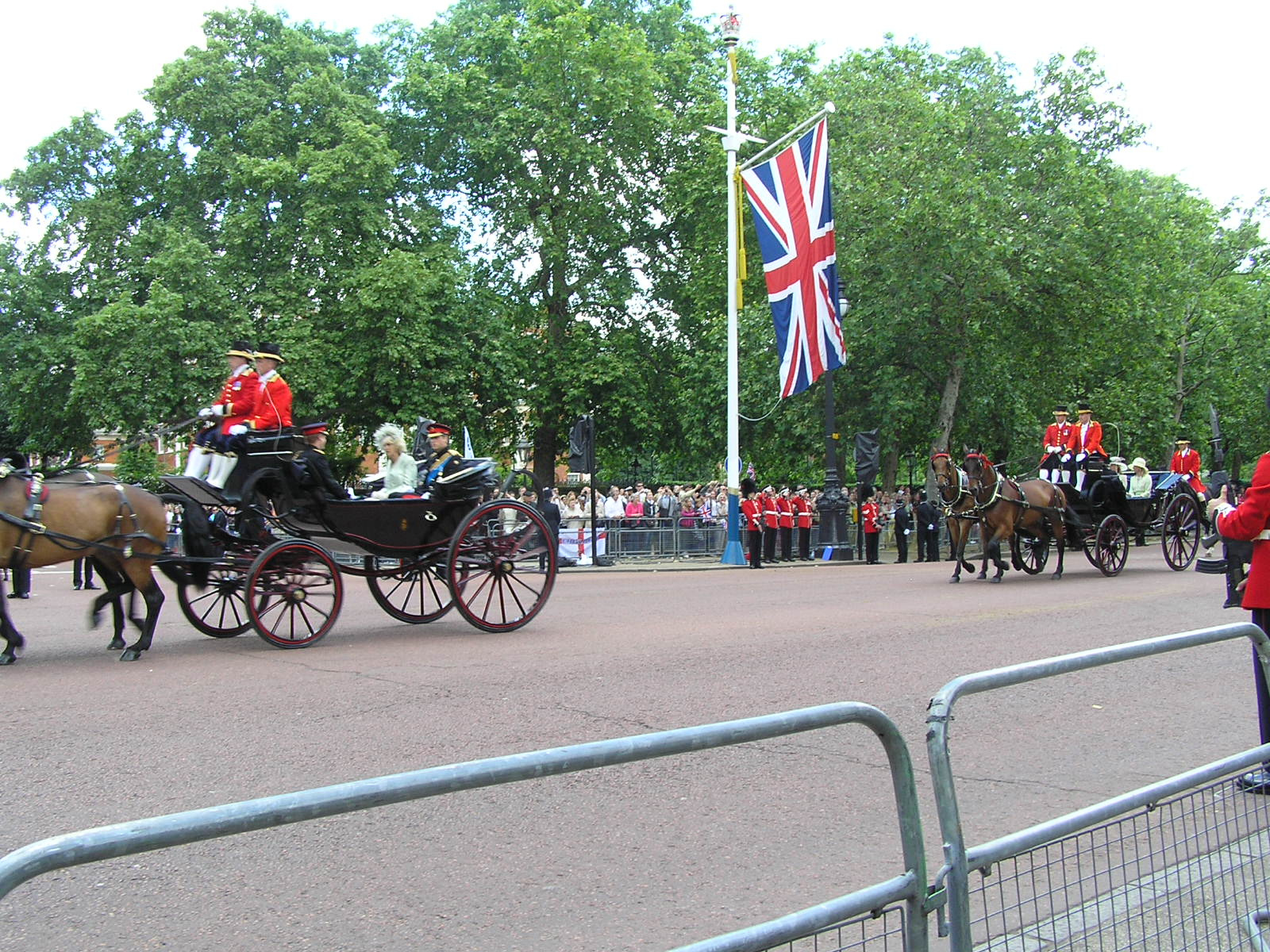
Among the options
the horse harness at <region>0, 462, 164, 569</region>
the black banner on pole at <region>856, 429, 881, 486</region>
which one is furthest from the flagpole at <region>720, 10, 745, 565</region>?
the horse harness at <region>0, 462, 164, 569</region>

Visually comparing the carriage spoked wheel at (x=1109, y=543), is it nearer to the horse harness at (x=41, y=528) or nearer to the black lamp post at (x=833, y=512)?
the black lamp post at (x=833, y=512)

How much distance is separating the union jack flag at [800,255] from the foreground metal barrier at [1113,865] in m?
20.2

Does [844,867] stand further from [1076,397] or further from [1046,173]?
[1076,397]

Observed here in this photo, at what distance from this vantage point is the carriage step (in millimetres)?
10023

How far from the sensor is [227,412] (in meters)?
10.6

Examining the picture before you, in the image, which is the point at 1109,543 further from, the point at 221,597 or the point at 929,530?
the point at 221,597

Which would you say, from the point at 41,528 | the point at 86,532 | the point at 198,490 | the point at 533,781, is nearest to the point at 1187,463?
the point at 198,490

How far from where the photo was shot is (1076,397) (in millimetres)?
45031

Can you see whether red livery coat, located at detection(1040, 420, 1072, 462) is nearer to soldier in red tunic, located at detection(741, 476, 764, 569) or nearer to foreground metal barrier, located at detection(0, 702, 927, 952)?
soldier in red tunic, located at detection(741, 476, 764, 569)

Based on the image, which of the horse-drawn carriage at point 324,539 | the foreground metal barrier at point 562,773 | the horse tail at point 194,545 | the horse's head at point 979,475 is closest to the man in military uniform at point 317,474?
the horse-drawn carriage at point 324,539

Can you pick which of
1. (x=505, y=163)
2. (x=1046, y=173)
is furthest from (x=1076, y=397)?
(x=505, y=163)

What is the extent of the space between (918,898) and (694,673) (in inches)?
241

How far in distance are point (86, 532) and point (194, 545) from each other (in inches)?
33.9

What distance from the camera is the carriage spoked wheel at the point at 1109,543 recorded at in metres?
19.2
